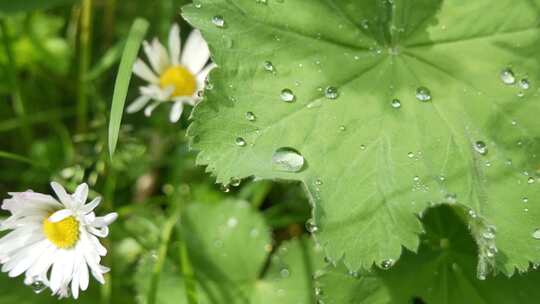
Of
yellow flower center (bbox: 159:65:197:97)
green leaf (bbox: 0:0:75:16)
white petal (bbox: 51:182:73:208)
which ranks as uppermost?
green leaf (bbox: 0:0:75:16)

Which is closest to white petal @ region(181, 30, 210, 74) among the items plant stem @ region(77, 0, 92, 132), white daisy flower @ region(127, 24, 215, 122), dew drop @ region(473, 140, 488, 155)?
white daisy flower @ region(127, 24, 215, 122)

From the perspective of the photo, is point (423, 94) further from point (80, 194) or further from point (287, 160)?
point (80, 194)

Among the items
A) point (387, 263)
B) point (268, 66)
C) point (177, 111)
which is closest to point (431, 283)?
point (387, 263)

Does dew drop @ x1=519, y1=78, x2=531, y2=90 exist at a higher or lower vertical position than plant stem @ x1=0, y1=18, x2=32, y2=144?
lower

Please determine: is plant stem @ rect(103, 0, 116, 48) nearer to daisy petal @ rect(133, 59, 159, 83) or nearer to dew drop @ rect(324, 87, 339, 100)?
daisy petal @ rect(133, 59, 159, 83)

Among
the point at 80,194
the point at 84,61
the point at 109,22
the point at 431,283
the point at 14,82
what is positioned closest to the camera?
the point at 80,194
